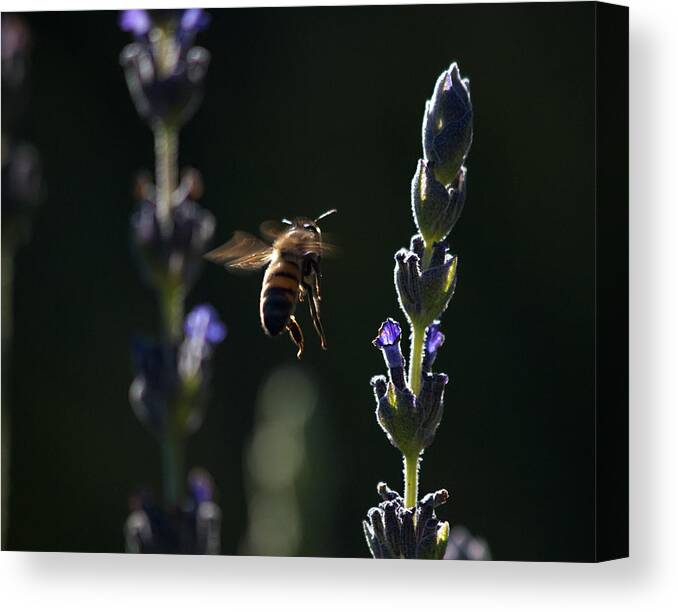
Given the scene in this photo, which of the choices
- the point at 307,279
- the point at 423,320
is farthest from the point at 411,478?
the point at 307,279

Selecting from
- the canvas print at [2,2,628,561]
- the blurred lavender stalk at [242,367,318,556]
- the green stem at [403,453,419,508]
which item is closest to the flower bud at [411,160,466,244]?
the canvas print at [2,2,628,561]

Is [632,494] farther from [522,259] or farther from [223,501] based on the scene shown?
[223,501]

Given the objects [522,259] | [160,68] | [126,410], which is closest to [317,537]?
[126,410]

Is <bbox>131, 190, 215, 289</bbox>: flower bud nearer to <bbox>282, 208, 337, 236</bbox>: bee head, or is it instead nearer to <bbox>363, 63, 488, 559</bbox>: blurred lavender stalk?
<bbox>282, 208, 337, 236</bbox>: bee head

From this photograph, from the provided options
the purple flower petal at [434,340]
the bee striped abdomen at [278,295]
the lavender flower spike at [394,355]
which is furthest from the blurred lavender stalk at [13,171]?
the purple flower petal at [434,340]

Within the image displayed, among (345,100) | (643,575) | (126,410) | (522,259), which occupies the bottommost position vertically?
(643,575)

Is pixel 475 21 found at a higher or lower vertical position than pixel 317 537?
higher

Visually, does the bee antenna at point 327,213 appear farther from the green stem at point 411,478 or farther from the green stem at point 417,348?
the green stem at point 411,478

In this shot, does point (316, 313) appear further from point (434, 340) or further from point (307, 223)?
point (434, 340)
